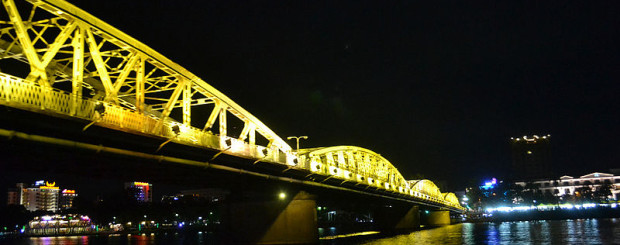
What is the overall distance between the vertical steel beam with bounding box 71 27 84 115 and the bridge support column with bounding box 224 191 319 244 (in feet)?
81.3

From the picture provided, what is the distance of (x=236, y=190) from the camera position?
4756 cm

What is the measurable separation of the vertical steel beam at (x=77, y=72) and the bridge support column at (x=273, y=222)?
24.8 meters

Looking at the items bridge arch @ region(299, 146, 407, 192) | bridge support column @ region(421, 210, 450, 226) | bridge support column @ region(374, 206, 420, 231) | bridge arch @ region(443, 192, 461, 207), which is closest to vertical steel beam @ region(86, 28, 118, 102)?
bridge arch @ region(299, 146, 407, 192)

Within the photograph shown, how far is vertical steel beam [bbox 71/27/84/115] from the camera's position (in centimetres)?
2333

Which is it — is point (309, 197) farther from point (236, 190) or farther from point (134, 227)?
point (134, 227)

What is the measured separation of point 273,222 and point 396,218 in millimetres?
61714

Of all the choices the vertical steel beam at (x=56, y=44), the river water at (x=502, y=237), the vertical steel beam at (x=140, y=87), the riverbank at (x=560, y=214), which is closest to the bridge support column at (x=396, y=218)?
the river water at (x=502, y=237)

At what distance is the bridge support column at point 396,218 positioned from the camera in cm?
10206

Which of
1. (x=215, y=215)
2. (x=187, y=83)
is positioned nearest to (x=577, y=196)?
(x=215, y=215)

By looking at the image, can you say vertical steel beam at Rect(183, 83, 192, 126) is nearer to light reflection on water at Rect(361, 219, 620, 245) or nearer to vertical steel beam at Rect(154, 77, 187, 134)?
vertical steel beam at Rect(154, 77, 187, 134)

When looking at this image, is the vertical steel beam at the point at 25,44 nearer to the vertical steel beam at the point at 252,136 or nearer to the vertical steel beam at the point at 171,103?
the vertical steel beam at the point at 171,103

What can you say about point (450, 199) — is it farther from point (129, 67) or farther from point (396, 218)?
point (129, 67)

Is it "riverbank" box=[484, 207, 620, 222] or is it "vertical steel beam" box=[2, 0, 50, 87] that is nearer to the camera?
"vertical steel beam" box=[2, 0, 50, 87]

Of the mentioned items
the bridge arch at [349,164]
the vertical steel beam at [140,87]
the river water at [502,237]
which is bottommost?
the river water at [502,237]
